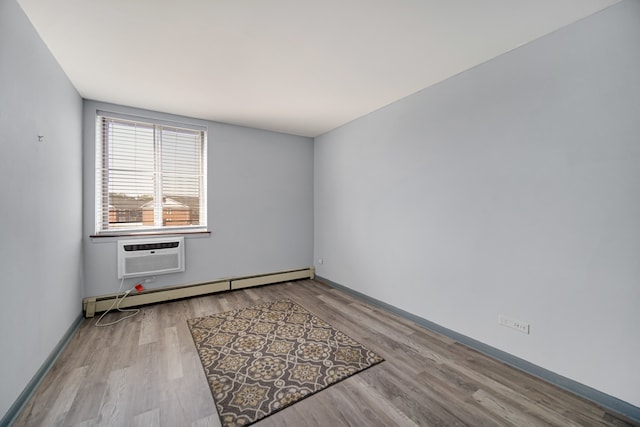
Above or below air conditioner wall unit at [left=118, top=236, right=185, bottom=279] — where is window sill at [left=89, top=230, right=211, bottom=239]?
above

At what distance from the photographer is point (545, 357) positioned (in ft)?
6.26

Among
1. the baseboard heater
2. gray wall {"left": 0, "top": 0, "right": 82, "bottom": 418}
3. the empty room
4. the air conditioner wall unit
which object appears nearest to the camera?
gray wall {"left": 0, "top": 0, "right": 82, "bottom": 418}

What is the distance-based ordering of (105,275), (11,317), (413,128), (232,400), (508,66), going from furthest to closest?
(105,275) < (413,128) < (508,66) < (232,400) < (11,317)

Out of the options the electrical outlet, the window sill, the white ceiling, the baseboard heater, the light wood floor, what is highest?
the white ceiling

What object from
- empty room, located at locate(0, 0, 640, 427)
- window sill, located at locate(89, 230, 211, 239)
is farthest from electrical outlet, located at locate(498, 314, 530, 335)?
window sill, located at locate(89, 230, 211, 239)

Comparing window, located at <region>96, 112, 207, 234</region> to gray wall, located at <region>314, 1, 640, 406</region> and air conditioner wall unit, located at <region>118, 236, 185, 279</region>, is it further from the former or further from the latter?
gray wall, located at <region>314, 1, 640, 406</region>

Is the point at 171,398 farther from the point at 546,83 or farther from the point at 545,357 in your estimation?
the point at 546,83

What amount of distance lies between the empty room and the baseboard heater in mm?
29

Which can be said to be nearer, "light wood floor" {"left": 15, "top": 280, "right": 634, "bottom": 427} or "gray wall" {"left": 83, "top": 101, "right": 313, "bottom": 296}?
"light wood floor" {"left": 15, "top": 280, "right": 634, "bottom": 427}

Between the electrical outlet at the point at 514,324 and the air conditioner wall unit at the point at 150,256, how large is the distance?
3.67 meters

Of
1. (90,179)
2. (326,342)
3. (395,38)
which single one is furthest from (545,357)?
(90,179)

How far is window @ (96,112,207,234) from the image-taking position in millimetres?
3205

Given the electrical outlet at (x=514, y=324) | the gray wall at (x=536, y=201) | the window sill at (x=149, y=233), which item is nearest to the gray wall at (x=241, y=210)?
the window sill at (x=149, y=233)

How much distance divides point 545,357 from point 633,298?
0.69 metres
